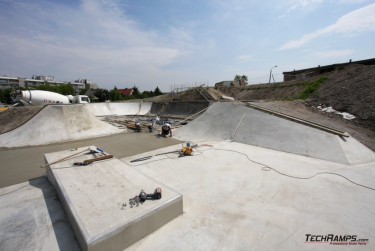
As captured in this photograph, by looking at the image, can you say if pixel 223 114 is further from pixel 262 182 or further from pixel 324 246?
pixel 324 246

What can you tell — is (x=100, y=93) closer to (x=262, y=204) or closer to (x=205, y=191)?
(x=205, y=191)

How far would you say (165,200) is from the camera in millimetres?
3711

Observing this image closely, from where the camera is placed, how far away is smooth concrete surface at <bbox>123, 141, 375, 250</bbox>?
322 centimetres

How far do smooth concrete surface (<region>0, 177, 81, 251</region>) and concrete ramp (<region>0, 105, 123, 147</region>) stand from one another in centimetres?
730

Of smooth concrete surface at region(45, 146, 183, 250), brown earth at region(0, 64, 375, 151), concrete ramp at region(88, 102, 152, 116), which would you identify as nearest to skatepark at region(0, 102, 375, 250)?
smooth concrete surface at region(45, 146, 183, 250)

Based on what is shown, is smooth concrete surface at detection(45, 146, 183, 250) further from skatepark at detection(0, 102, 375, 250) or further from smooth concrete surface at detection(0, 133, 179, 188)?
smooth concrete surface at detection(0, 133, 179, 188)

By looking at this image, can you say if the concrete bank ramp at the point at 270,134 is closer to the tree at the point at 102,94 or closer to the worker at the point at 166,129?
the worker at the point at 166,129

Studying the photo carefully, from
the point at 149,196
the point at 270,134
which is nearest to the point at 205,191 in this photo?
the point at 149,196

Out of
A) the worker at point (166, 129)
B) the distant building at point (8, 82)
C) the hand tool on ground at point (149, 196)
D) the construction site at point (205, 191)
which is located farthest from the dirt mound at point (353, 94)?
the distant building at point (8, 82)

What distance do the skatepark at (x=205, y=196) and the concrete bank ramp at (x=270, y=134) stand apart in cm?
6


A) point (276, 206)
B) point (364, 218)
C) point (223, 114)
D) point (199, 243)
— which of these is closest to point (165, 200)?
point (199, 243)

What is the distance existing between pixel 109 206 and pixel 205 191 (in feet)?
8.60

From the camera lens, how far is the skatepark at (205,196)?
10.5ft

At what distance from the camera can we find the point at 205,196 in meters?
4.75
